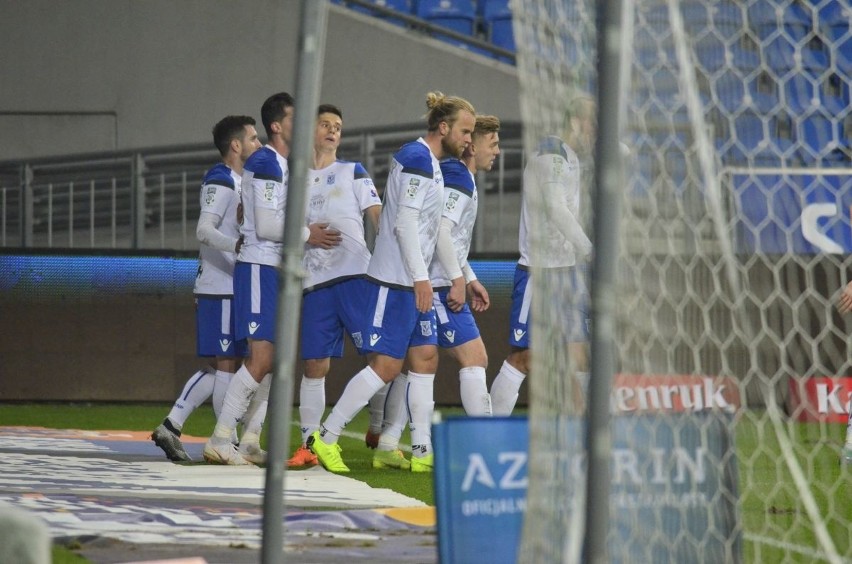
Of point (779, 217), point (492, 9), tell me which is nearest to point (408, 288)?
point (779, 217)

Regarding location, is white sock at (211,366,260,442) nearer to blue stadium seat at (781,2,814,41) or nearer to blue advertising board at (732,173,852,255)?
blue advertising board at (732,173,852,255)

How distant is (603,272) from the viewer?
8.32 feet

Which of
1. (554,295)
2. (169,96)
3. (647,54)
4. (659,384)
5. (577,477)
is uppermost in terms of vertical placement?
(169,96)

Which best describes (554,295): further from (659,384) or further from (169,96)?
(169,96)

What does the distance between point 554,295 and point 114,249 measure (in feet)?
30.1

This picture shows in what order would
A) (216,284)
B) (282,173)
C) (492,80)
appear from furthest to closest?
(492,80) < (216,284) < (282,173)

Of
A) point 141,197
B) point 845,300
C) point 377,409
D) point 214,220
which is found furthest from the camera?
point 141,197

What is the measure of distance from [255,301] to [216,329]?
772 mm

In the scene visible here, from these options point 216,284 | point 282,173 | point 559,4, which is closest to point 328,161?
point 282,173

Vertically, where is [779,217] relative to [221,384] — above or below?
above

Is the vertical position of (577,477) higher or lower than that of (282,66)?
lower

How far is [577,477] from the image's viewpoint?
10.3 ft

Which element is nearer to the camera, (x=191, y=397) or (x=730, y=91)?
(x=730, y=91)

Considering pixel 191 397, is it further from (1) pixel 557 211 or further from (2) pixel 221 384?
(1) pixel 557 211
